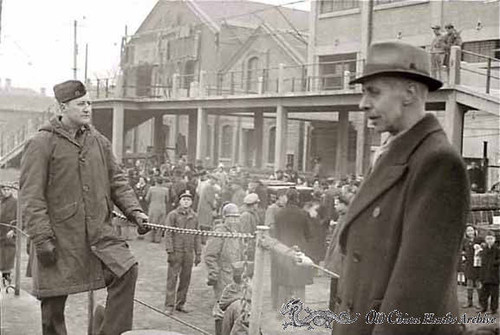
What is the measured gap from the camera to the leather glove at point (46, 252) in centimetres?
392

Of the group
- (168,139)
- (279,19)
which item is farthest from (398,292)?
(279,19)

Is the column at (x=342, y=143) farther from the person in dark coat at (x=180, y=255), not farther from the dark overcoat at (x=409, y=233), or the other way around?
the dark overcoat at (x=409, y=233)

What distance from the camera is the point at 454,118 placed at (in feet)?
46.6

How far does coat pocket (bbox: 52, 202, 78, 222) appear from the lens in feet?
13.3

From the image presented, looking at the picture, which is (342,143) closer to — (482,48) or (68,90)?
(482,48)

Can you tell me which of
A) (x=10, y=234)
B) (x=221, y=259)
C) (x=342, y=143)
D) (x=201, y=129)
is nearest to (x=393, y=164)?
(x=221, y=259)

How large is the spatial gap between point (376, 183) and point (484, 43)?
65.5 feet

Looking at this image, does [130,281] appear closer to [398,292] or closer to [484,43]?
[398,292]

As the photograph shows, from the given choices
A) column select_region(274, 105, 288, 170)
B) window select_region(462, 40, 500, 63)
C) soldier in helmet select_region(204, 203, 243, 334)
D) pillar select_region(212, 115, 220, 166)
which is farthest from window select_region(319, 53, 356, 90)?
soldier in helmet select_region(204, 203, 243, 334)

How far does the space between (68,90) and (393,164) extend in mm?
2453

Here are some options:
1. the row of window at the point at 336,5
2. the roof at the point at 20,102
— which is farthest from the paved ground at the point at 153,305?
the row of window at the point at 336,5

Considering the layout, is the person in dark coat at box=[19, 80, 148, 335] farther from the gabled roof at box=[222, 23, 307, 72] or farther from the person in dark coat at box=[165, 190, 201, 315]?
the gabled roof at box=[222, 23, 307, 72]

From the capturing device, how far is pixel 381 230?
2.33m

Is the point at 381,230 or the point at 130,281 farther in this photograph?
the point at 130,281
